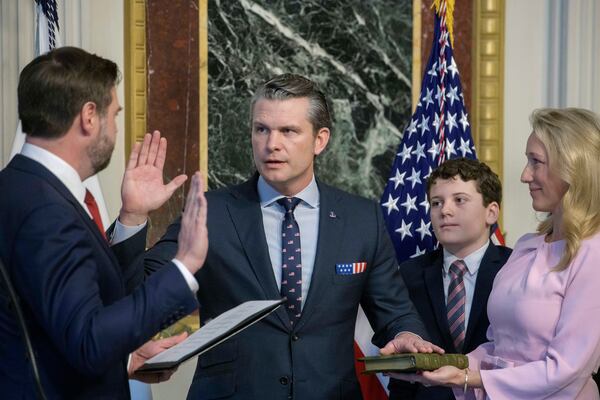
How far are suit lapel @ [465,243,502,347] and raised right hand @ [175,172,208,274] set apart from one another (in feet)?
5.61

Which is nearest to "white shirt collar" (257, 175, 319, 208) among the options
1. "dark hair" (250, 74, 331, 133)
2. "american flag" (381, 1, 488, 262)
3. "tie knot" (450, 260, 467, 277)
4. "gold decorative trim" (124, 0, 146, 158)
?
"dark hair" (250, 74, 331, 133)

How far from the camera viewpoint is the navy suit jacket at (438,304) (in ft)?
12.4

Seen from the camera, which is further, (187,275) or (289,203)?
(289,203)

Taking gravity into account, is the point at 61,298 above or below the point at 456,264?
above

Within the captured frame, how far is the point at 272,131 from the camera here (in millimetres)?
3387

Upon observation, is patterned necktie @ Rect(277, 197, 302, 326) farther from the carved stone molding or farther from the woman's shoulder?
the carved stone molding

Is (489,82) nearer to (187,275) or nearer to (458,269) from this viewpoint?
(458,269)

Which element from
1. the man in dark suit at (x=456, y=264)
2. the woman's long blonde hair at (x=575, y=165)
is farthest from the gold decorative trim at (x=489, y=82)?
the woman's long blonde hair at (x=575, y=165)

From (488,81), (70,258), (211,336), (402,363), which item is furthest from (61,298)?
(488,81)

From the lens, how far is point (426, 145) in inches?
195

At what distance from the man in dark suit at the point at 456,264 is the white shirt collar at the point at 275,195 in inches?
29.8

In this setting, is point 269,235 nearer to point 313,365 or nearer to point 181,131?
point 313,365

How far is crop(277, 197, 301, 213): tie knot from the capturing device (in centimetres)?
341

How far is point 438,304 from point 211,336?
159 cm
